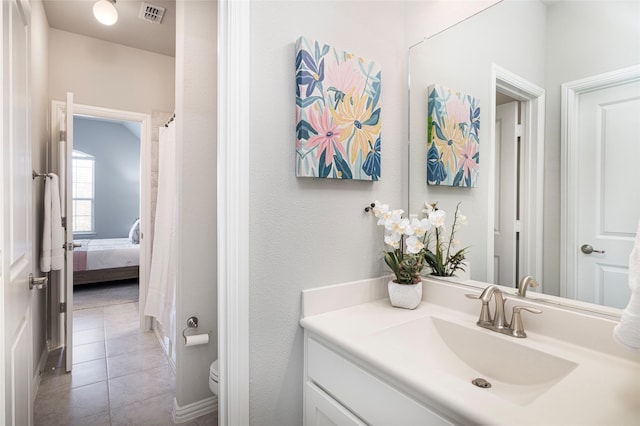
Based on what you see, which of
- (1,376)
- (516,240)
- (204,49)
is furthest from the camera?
(204,49)

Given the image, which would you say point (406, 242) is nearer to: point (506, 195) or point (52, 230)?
point (506, 195)

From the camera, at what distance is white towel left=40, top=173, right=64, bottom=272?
226 cm

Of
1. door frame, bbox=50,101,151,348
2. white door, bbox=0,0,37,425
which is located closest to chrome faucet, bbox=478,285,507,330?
white door, bbox=0,0,37,425

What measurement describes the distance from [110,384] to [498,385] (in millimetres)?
2392

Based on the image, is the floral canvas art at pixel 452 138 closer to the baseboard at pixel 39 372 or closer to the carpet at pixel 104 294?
the baseboard at pixel 39 372

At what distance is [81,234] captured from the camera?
6020 mm

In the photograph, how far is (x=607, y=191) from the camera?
0.97 m

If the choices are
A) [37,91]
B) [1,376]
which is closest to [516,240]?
[1,376]

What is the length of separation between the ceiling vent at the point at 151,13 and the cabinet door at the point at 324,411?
2891 mm

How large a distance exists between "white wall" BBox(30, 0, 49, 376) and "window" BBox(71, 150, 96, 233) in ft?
12.7

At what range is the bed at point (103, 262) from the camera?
4.35 metres

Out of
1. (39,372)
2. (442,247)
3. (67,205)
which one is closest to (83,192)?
(67,205)

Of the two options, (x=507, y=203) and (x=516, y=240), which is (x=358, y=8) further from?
(x=516, y=240)

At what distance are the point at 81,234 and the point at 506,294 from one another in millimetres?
7036
